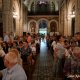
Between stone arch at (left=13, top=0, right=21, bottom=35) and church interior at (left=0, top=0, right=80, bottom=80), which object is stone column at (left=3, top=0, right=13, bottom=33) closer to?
church interior at (left=0, top=0, right=80, bottom=80)

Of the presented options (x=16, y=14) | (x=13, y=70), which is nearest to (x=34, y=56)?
(x=13, y=70)

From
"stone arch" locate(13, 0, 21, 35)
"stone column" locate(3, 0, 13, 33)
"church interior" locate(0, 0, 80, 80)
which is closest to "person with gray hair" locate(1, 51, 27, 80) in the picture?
"church interior" locate(0, 0, 80, 80)

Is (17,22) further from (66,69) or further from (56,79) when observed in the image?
(66,69)

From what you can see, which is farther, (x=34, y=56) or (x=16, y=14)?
(x=16, y=14)

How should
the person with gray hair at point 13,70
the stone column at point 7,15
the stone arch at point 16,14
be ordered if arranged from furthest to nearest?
the stone arch at point 16,14
the stone column at point 7,15
the person with gray hair at point 13,70

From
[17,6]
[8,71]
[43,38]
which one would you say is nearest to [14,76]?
[8,71]

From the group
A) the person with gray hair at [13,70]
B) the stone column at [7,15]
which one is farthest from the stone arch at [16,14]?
the person with gray hair at [13,70]

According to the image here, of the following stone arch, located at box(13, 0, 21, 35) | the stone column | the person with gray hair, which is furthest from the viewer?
stone arch, located at box(13, 0, 21, 35)

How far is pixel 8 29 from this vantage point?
850 inches

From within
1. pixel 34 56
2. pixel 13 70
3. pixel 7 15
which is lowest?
pixel 34 56

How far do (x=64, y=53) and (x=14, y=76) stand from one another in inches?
259

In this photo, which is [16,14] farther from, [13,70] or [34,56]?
[13,70]

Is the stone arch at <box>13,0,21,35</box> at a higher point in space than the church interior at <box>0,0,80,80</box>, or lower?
higher

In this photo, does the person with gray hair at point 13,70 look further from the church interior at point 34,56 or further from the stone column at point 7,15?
the stone column at point 7,15
